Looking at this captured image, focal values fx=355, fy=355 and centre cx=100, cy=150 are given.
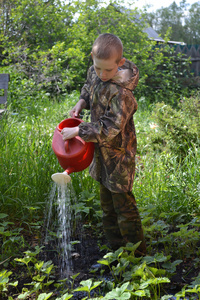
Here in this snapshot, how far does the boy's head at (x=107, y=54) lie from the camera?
1750mm

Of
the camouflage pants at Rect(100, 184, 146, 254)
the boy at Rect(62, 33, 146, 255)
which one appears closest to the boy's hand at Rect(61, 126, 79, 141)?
the boy at Rect(62, 33, 146, 255)

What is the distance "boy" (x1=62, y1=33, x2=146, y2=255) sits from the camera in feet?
5.89

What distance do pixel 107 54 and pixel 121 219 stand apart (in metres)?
0.96

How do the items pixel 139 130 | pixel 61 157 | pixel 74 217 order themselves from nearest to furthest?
1. pixel 61 157
2. pixel 74 217
3. pixel 139 130

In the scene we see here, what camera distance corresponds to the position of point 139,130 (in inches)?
201

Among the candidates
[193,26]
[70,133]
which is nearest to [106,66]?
[70,133]

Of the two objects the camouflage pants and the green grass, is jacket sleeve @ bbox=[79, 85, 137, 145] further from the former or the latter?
the green grass

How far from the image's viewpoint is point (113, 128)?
5.95 feet

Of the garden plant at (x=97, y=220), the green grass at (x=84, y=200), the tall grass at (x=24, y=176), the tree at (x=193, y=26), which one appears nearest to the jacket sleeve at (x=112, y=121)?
the garden plant at (x=97, y=220)

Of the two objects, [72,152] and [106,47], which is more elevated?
[106,47]

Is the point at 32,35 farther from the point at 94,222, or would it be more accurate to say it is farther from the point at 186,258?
the point at 186,258

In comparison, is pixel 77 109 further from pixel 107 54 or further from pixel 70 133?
pixel 107 54

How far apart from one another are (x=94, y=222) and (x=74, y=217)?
0.55 ft

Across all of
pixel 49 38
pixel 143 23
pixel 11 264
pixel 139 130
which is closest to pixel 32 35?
pixel 49 38
